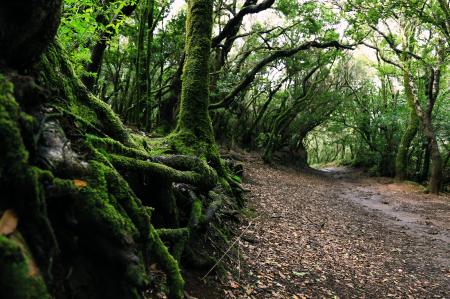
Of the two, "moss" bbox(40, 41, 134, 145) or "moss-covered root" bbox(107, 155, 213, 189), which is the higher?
"moss" bbox(40, 41, 134, 145)

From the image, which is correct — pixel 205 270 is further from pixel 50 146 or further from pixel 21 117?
pixel 21 117

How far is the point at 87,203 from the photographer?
2.60 meters

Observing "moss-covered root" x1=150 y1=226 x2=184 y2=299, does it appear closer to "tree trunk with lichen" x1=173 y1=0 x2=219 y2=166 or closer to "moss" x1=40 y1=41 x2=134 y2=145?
"moss" x1=40 y1=41 x2=134 y2=145

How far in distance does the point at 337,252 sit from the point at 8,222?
24.0 feet

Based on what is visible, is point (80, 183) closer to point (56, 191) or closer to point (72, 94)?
point (56, 191)

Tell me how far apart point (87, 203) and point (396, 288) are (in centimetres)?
610

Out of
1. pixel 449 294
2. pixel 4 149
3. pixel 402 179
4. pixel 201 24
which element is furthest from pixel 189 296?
pixel 402 179

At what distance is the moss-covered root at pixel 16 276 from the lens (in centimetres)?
177

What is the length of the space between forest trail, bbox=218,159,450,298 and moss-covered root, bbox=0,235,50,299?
9.76ft

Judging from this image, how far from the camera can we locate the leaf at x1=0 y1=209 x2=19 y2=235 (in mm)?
1917

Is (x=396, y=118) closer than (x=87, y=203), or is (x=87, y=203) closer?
(x=87, y=203)

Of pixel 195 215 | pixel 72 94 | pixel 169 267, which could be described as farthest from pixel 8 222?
pixel 195 215

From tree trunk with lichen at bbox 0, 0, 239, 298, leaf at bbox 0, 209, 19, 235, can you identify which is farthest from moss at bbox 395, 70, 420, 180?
leaf at bbox 0, 209, 19, 235

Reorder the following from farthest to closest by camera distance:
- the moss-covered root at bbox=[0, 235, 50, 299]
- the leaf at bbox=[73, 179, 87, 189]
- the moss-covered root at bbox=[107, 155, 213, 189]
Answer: the moss-covered root at bbox=[107, 155, 213, 189], the leaf at bbox=[73, 179, 87, 189], the moss-covered root at bbox=[0, 235, 50, 299]
